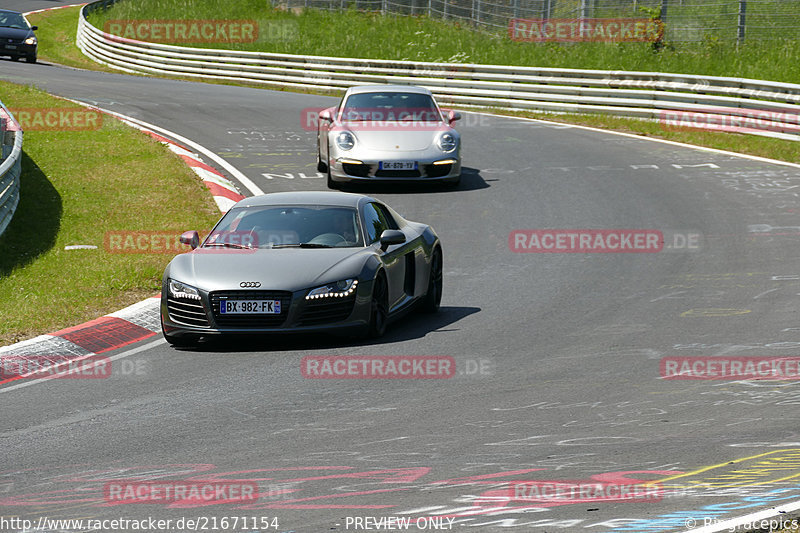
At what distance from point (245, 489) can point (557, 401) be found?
2.66m

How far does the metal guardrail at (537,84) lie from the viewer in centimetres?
2408

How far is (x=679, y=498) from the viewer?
587 centimetres

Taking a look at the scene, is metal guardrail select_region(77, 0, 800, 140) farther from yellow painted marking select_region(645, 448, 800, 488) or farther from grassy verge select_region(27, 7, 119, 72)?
yellow painted marking select_region(645, 448, 800, 488)

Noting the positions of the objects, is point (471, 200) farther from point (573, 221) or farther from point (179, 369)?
point (179, 369)

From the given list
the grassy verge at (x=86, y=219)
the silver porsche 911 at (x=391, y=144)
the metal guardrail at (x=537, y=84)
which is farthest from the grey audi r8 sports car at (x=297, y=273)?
the metal guardrail at (x=537, y=84)

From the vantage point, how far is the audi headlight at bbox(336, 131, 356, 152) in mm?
19078

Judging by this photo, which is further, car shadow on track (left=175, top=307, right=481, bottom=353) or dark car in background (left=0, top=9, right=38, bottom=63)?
dark car in background (left=0, top=9, right=38, bottom=63)

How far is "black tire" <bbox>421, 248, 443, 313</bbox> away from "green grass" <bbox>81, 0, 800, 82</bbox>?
1771cm

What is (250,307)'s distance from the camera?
9.94m

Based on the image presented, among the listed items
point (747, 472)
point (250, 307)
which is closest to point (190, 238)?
point (250, 307)

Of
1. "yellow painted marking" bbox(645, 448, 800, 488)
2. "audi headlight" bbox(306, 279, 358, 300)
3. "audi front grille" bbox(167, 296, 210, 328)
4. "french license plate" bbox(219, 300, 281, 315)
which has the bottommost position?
"audi front grille" bbox(167, 296, 210, 328)

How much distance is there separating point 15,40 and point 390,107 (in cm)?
2328

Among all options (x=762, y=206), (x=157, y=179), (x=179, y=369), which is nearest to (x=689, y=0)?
(x=762, y=206)

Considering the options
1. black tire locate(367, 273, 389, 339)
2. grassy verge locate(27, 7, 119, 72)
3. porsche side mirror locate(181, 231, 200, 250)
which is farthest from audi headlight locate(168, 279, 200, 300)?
grassy verge locate(27, 7, 119, 72)
